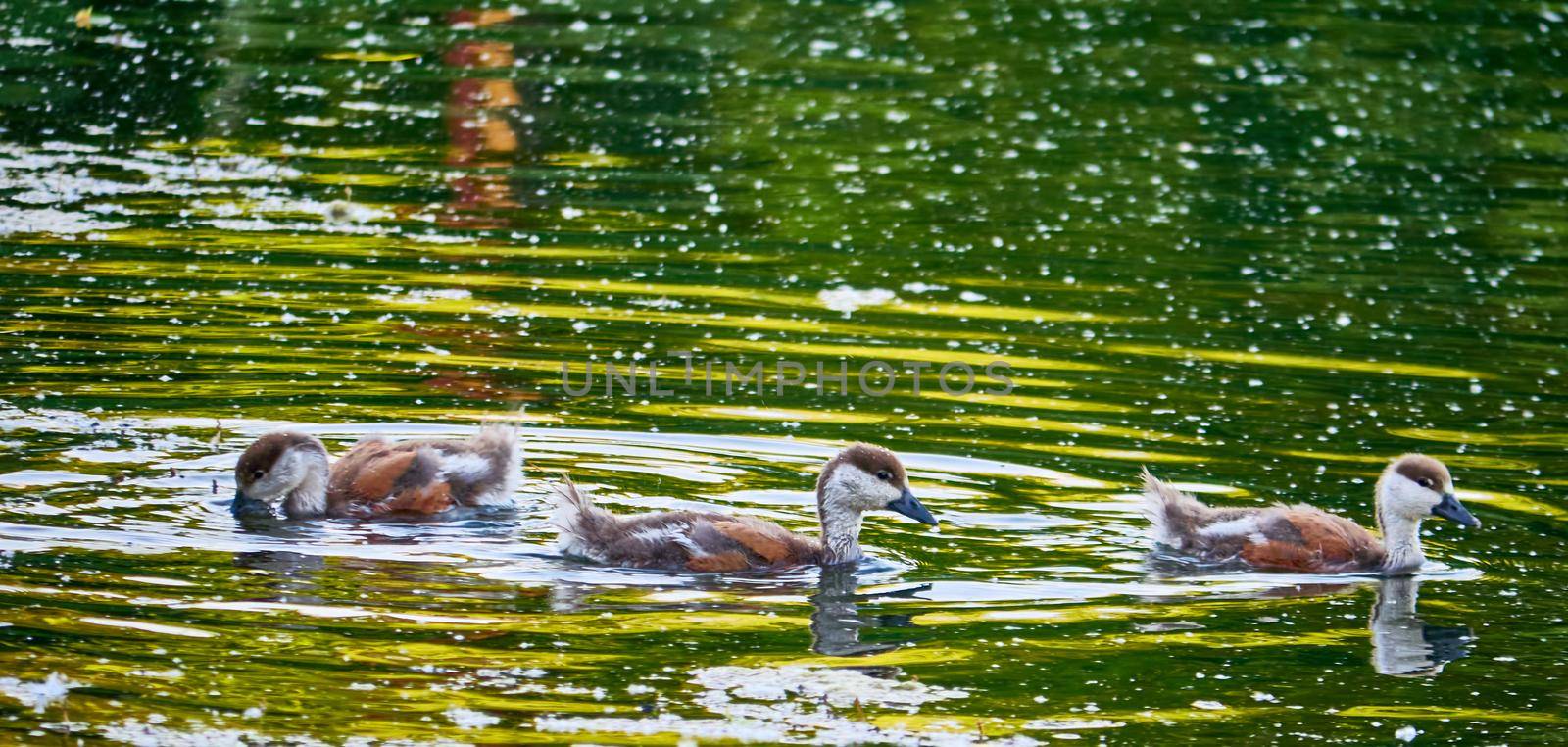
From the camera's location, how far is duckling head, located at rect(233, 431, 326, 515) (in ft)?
32.9

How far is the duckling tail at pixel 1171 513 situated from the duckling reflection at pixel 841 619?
131 cm

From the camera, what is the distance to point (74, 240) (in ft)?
49.1

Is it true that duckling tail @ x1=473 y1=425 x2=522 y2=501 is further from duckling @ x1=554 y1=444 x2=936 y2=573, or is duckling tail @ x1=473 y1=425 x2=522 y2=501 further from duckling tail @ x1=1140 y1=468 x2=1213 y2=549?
duckling tail @ x1=1140 y1=468 x2=1213 y2=549

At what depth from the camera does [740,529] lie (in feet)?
31.3

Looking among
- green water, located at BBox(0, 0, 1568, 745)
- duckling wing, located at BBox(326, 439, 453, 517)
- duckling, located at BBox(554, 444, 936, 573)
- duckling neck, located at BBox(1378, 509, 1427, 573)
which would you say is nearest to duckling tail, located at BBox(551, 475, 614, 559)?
duckling, located at BBox(554, 444, 936, 573)

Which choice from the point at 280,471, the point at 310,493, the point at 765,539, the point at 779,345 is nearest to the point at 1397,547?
the point at 765,539

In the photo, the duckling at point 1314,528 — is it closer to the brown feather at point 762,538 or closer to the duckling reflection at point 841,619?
the duckling reflection at point 841,619

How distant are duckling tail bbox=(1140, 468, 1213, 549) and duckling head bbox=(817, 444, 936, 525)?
1.07 m

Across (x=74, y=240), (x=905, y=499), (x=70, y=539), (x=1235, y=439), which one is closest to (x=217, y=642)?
(x=70, y=539)

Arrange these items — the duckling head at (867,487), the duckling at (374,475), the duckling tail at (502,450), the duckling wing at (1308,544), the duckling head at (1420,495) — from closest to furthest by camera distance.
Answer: the duckling head at (867,487) → the duckling wing at (1308,544) → the duckling head at (1420,495) → the duckling at (374,475) → the duckling tail at (502,450)

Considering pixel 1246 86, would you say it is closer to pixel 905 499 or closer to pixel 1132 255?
pixel 1132 255

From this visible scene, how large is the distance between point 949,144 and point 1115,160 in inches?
61.3

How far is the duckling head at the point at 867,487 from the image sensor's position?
9.75m

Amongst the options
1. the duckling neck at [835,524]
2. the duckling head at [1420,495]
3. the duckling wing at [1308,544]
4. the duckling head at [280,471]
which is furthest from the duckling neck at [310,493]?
the duckling head at [1420,495]
